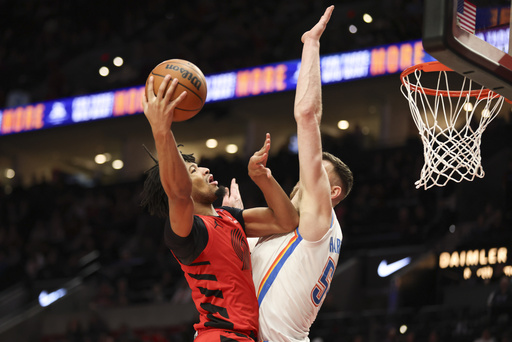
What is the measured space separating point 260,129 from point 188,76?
1431 centimetres

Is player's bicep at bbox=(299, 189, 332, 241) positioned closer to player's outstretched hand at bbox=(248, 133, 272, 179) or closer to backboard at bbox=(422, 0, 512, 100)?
player's outstretched hand at bbox=(248, 133, 272, 179)

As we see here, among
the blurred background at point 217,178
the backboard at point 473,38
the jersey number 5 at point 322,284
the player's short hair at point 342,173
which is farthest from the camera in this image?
the blurred background at point 217,178

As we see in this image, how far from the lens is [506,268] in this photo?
9578 mm

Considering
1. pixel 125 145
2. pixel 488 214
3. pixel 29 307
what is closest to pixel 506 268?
pixel 488 214

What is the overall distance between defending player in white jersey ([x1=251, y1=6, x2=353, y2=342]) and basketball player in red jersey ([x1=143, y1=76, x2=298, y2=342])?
0.08 m

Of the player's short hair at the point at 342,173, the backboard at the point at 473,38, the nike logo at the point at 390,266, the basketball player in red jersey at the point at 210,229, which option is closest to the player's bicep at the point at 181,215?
the basketball player in red jersey at the point at 210,229

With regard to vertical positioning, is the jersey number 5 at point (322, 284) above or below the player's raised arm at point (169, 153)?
below

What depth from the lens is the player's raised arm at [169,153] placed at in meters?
2.97

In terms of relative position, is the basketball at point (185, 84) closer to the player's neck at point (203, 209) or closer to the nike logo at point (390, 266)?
the player's neck at point (203, 209)

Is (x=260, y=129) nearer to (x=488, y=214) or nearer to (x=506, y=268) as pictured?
(x=488, y=214)

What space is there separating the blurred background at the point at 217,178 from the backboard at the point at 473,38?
6.11 meters

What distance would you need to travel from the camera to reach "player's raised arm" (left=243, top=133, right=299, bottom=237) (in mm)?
3512

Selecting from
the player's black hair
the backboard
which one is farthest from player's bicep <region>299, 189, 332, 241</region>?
the backboard

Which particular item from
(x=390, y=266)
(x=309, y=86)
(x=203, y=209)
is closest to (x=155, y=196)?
(x=203, y=209)
